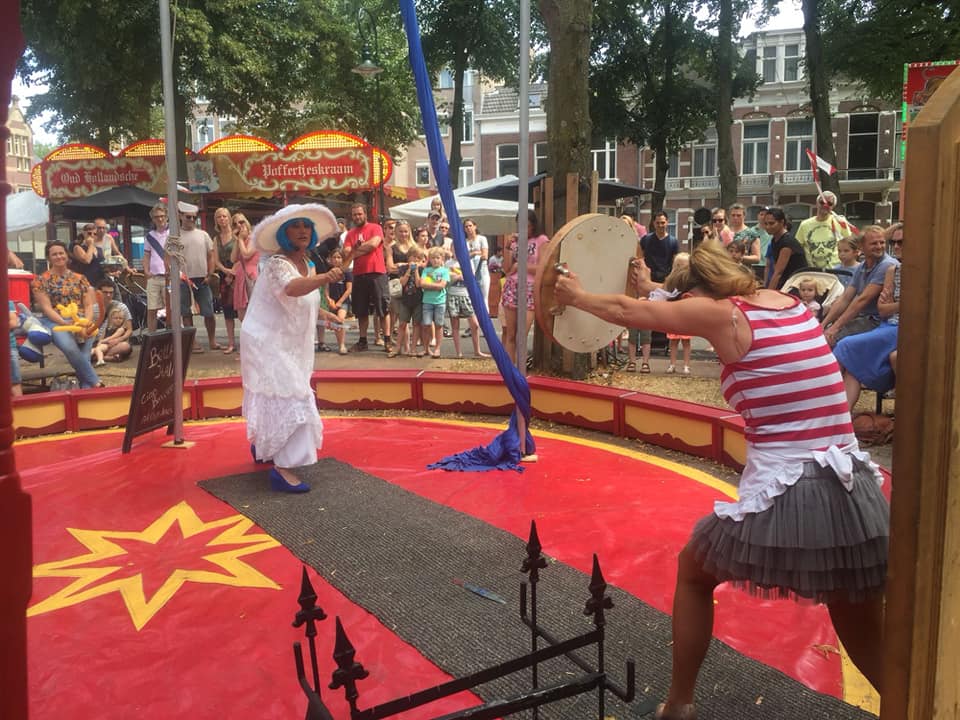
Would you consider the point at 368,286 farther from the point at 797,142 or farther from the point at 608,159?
the point at 797,142

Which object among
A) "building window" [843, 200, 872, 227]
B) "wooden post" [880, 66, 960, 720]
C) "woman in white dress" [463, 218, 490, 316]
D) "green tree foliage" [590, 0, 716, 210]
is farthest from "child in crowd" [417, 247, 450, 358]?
"building window" [843, 200, 872, 227]

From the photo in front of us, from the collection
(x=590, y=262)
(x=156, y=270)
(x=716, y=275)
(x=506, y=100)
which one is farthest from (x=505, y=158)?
(x=716, y=275)

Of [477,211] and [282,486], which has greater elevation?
[477,211]

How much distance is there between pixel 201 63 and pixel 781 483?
21323 millimetres

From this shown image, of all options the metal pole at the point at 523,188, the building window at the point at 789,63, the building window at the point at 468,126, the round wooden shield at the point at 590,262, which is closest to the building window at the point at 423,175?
the building window at the point at 468,126

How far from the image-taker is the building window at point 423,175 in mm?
45178

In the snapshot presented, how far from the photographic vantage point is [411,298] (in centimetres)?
977

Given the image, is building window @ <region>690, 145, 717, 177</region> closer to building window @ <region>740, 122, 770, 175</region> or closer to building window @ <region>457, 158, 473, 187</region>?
building window @ <region>740, 122, 770, 175</region>

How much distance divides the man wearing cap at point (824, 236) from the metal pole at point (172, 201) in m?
6.59

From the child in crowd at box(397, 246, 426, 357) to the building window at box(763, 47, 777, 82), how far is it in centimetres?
3093

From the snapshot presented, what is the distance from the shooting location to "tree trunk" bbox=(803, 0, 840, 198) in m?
17.0

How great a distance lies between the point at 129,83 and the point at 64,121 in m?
6.11

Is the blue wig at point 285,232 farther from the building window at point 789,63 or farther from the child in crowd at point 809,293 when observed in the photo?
the building window at point 789,63

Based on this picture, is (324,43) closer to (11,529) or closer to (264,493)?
(264,493)
